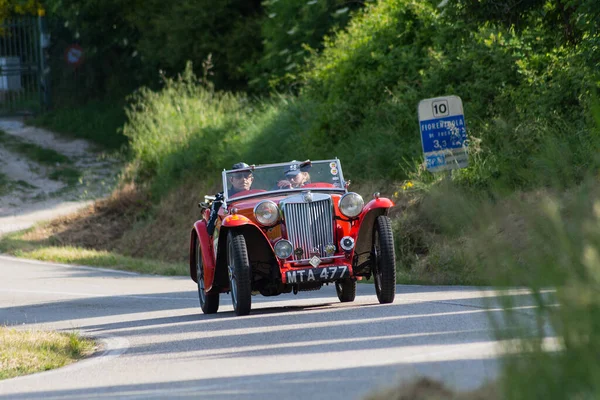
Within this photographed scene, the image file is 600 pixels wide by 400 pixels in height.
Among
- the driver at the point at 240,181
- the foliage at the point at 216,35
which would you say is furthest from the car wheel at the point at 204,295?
the foliage at the point at 216,35

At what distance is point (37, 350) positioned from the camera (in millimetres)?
10922

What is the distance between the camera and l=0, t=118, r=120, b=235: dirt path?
3688 centimetres

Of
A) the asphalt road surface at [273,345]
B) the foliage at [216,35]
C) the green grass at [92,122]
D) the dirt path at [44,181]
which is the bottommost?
the asphalt road surface at [273,345]

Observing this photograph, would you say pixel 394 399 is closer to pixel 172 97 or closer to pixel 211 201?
pixel 211 201

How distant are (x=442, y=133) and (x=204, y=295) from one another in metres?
6.95

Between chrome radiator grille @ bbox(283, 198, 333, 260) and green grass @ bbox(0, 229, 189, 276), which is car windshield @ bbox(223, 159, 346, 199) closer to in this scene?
chrome radiator grille @ bbox(283, 198, 333, 260)

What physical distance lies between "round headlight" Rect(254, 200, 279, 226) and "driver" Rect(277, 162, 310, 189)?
117cm

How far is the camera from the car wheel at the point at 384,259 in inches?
502

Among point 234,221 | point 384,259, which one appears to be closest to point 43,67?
point 234,221

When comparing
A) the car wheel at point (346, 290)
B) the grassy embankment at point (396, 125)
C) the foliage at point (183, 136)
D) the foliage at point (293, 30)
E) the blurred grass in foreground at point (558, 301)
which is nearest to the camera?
the blurred grass in foreground at point (558, 301)

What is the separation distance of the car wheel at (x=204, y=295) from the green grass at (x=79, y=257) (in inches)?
328

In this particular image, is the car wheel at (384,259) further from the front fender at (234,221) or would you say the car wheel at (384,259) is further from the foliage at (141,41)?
the foliage at (141,41)

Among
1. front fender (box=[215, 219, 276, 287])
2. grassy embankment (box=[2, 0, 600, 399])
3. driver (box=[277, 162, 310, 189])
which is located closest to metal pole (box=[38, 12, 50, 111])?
grassy embankment (box=[2, 0, 600, 399])

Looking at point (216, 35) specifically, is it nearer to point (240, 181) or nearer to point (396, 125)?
point (396, 125)
